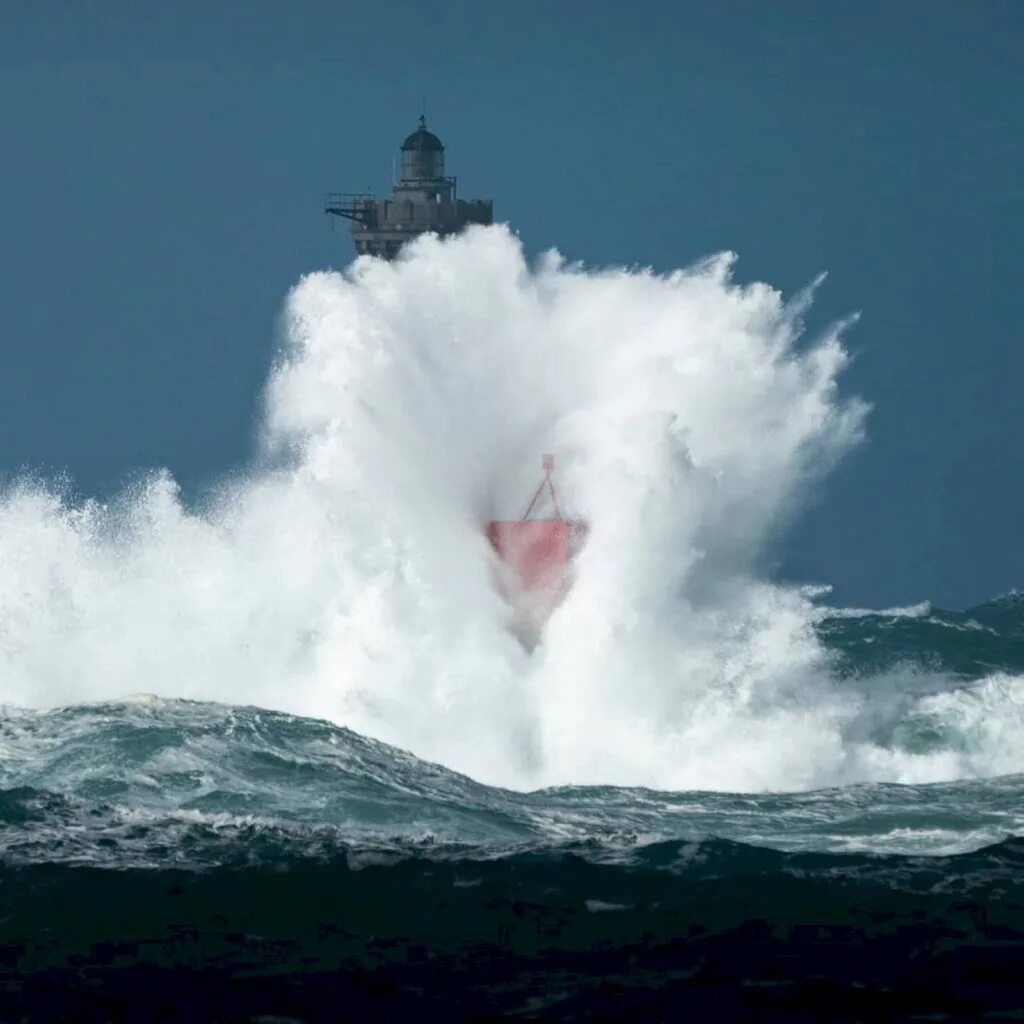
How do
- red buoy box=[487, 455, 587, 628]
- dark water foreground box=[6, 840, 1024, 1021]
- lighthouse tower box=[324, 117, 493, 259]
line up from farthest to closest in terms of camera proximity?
lighthouse tower box=[324, 117, 493, 259], red buoy box=[487, 455, 587, 628], dark water foreground box=[6, 840, 1024, 1021]

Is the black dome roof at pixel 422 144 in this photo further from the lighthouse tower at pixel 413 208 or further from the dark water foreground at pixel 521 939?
the dark water foreground at pixel 521 939

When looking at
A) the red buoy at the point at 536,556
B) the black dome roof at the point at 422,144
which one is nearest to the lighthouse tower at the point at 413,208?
the black dome roof at the point at 422,144

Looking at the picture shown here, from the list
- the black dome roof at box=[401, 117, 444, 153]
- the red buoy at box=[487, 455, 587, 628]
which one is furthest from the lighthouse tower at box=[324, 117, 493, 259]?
the red buoy at box=[487, 455, 587, 628]

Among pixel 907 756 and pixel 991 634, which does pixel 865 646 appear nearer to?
pixel 991 634

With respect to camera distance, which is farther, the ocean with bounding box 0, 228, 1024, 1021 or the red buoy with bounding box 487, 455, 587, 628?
the red buoy with bounding box 487, 455, 587, 628

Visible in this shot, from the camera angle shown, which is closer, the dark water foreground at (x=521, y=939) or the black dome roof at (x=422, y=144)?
the dark water foreground at (x=521, y=939)

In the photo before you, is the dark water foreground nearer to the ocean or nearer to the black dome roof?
the ocean

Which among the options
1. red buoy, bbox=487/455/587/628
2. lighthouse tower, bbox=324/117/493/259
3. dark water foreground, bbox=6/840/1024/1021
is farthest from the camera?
lighthouse tower, bbox=324/117/493/259
